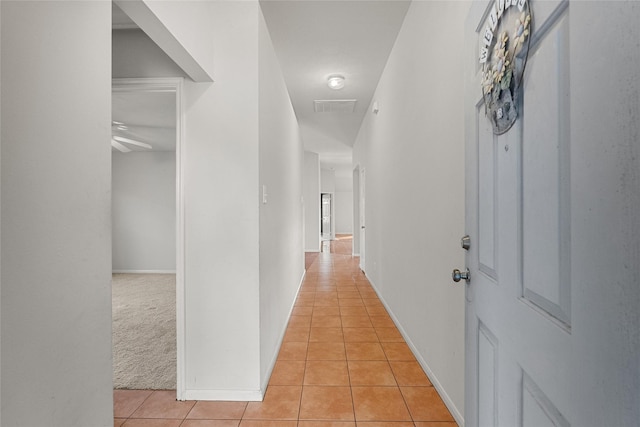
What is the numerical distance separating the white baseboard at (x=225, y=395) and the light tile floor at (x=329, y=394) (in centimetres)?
3

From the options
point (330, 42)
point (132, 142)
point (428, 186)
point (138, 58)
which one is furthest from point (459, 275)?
point (132, 142)

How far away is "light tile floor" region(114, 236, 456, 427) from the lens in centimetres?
173

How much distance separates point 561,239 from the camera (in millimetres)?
561

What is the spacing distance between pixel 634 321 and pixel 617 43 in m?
0.37

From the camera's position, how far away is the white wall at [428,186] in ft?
5.36

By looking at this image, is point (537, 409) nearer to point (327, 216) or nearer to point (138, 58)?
point (138, 58)

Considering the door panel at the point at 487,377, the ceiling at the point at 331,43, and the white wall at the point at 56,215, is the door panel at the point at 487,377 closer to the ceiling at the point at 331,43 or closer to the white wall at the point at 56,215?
the white wall at the point at 56,215

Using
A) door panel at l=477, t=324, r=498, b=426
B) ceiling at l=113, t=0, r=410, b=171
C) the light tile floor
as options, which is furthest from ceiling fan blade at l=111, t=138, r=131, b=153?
door panel at l=477, t=324, r=498, b=426

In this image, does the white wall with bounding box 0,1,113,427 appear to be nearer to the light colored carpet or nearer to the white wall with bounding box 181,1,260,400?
the white wall with bounding box 181,1,260,400

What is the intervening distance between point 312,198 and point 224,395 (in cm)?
663

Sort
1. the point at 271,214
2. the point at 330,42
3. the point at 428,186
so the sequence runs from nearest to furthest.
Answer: the point at 428,186 < the point at 271,214 < the point at 330,42

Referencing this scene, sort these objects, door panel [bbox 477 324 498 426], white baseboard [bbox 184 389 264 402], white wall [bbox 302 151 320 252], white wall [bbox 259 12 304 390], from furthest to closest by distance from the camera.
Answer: white wall [bbox 302 151 320 252]
white wall [bbox 259 12 304 390]
white baseboard [bbox 184 389 264 402]
door panel [bbox 477 324 498 426]

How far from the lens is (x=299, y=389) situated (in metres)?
2.02

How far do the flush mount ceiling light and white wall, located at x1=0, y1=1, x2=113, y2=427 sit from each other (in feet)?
9.77
